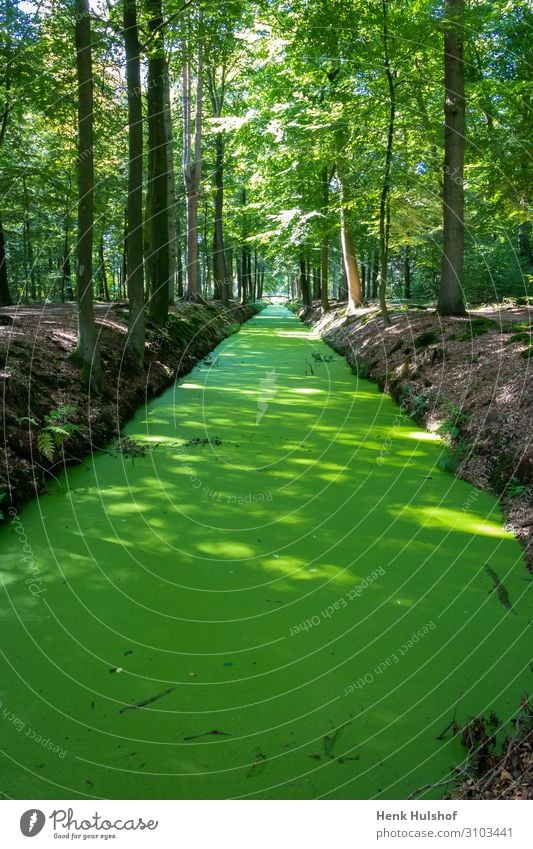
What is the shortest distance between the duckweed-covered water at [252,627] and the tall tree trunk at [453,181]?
487cm

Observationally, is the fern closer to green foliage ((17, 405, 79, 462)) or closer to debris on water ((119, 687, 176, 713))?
green foliage ((17, 405, 79, 462))

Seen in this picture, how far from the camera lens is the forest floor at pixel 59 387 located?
4973 millimetres

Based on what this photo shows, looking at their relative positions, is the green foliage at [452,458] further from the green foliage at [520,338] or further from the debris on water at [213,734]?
the debris on water at [213,734]

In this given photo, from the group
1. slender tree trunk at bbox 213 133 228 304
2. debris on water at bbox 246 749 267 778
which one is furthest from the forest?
slender tree trunk at bbox 213 133 228 304

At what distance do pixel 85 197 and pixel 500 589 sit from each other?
5637 millimetres

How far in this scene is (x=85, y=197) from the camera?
648cm

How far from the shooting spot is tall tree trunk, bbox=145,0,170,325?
30.8 feet

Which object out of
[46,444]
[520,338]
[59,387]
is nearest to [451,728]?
[46,444]

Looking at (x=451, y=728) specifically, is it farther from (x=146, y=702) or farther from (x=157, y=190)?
(x=157, y=190)

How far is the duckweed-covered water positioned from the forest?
14mm

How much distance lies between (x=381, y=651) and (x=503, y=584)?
3.57ft

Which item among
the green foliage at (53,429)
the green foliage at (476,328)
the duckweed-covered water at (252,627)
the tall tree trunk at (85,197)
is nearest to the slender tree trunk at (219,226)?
the green foliage at (476,328)

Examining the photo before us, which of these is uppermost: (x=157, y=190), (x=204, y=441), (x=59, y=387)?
(x=157, y=190)

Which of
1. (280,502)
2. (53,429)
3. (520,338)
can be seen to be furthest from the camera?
(520,338)
